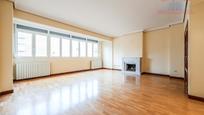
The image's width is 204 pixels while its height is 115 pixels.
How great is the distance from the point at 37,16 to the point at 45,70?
8.82 ft

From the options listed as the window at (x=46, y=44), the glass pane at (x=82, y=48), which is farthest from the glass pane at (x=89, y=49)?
the glass pane at (x=82, y=48)

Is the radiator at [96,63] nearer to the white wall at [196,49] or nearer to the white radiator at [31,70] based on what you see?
the white radiator at [31,70]

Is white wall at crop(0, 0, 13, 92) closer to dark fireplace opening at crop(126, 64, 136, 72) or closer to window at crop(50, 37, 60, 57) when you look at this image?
window at crop(50, 37, 60, 57)

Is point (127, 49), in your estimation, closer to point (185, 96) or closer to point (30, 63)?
point (185, 96)

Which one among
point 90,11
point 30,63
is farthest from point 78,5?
point 30,63

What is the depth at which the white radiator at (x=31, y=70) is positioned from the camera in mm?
4914

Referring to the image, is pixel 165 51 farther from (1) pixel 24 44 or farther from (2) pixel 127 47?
(1) pixel 24 44

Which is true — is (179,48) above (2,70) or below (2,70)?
above

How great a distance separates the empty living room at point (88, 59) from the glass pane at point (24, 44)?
4 centimetres

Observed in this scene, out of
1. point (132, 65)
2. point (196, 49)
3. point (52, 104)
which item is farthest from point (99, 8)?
point (132, 65)

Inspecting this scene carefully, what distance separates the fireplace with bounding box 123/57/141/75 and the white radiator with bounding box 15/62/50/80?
4788mm

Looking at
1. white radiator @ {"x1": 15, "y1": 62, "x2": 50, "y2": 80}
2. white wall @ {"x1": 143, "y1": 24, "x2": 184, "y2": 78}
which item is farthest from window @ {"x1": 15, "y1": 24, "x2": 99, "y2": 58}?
white wall @ {"x1": 143, "y1": 24, "x2": 184, "y2": 78}

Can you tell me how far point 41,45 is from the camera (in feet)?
19.2

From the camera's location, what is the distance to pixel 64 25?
212 inches
